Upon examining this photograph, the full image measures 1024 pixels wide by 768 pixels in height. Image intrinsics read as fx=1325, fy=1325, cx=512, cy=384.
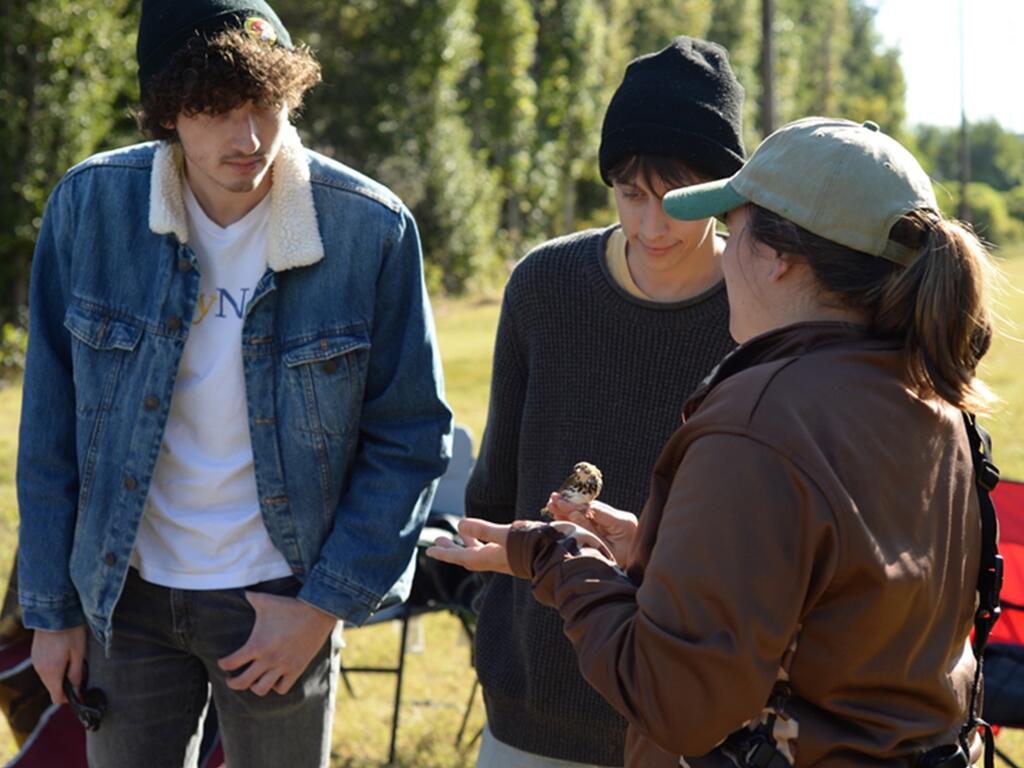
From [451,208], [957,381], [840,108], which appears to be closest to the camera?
[957,381]

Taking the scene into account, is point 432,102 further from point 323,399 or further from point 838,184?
point 838,184

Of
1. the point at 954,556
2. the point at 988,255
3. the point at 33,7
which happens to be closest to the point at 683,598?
the point at 954,556

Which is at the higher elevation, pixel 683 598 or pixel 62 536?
pixel 683 598

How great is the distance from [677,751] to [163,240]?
140 cm

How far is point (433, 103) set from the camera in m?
24.6

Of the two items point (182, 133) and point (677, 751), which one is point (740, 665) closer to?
point (677, 751)

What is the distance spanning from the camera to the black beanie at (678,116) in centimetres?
246

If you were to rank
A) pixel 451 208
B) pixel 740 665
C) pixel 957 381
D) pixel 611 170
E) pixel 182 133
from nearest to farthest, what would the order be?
1. pixel 740 665
2. pixel 957 381
3. pixel 182 133
4. pixel 611 170
5. pixel 451 208

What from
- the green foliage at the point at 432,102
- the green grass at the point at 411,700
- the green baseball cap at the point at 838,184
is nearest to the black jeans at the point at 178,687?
the green baseball cap at the point at 838,184

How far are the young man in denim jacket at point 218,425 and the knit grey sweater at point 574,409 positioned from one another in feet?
0.77

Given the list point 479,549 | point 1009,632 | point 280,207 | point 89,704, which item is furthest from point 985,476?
point 1009,632

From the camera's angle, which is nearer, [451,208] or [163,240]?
[163,240]

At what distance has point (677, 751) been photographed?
5.28 ft

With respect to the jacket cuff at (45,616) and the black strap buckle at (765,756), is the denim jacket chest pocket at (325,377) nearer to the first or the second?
the jacket cuff at (45,616)
